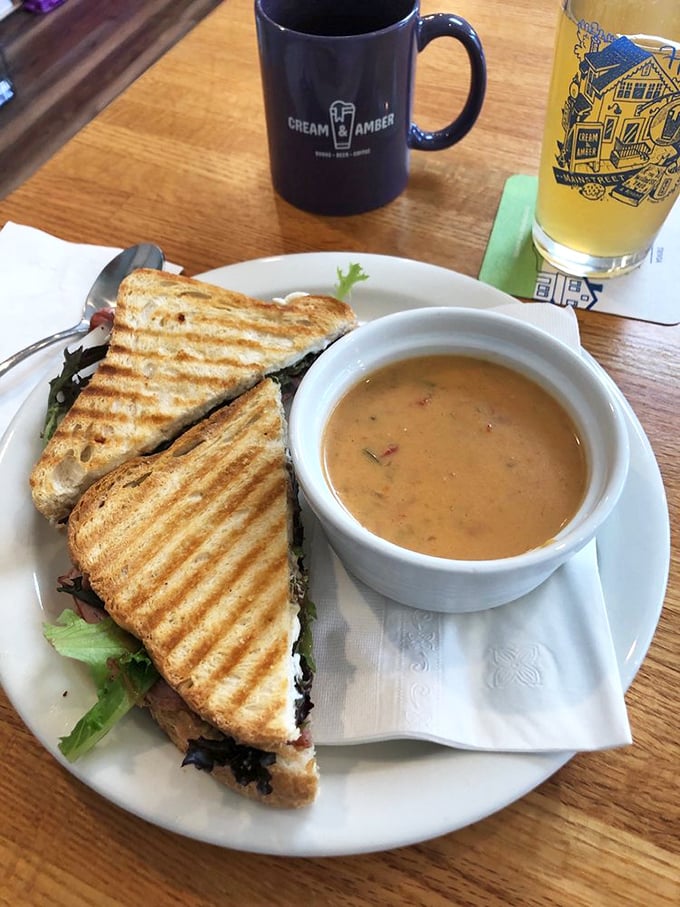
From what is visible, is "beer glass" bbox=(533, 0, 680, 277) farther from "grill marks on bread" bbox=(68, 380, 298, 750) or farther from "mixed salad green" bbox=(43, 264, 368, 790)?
"mixed salad green" bbox=(43, 264, 368, 790)

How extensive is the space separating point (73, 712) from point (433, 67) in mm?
1908

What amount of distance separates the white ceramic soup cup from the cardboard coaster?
1.45 feet

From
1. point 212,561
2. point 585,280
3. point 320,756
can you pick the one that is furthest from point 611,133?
point 320,756

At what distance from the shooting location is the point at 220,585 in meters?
1.19

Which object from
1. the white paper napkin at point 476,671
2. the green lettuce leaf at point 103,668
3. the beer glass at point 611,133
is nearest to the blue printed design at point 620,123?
the beer glass at point 611,133

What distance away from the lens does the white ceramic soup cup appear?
0.99 meters

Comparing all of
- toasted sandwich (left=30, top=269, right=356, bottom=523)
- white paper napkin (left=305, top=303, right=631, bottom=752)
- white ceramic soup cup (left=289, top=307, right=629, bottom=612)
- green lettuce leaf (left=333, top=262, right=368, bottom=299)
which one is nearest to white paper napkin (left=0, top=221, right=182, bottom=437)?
toasted sandwich (left=30, top=269, right=356, bottom=523)

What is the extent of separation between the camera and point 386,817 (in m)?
0.95

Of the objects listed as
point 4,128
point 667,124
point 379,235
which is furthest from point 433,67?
point 4,128

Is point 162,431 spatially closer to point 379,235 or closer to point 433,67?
point 379,235

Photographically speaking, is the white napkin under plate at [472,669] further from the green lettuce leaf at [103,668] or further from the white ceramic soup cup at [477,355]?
the green lettuce leaf at [103,668]

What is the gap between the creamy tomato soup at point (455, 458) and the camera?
1.09 metres

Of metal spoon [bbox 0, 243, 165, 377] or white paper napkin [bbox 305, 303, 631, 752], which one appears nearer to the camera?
white paper napkin [bbox 305, 303, 631, 752]

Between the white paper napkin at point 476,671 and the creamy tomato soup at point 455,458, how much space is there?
0.13 metres
